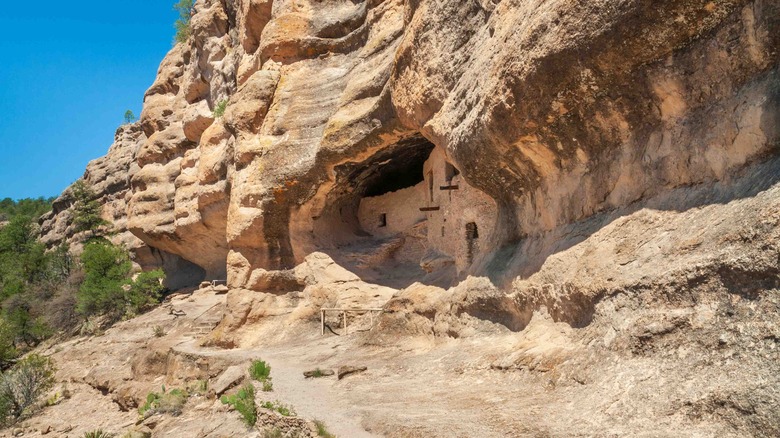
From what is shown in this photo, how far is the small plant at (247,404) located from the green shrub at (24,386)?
32.0 ft

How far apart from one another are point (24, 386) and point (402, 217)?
429 inches

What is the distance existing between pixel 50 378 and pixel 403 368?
12.4 meters

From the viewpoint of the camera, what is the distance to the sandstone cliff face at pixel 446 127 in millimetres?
5406

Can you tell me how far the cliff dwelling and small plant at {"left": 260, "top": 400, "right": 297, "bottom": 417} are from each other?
185 inches

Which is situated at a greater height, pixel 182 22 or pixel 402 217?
pixel 182 22

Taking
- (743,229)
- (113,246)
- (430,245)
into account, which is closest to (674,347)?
(743,229)

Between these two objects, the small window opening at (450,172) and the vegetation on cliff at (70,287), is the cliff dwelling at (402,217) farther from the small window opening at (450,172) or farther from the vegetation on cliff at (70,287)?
the vegetation on cliff at (70,287)

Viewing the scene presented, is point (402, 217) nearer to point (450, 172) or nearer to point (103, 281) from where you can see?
point (450, 172)

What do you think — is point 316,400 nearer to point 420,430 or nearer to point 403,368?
point 403,368

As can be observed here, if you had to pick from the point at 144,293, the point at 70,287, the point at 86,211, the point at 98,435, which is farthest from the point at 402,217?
the point at 86,211

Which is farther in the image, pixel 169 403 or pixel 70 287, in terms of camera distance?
pixel 70 287

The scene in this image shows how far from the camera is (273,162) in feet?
46.1

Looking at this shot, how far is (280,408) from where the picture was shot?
674 cm

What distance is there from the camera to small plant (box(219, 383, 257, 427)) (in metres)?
7.38
